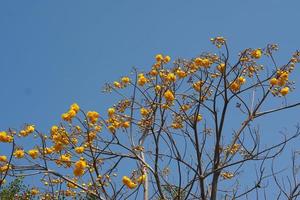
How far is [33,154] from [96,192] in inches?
32.6

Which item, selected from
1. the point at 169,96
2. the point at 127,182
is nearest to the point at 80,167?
the point at 127,182

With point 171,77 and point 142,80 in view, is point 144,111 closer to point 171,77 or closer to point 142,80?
point 142,80

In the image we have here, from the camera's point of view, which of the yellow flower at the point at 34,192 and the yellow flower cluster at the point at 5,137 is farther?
the yellow flower at the point at 34,192

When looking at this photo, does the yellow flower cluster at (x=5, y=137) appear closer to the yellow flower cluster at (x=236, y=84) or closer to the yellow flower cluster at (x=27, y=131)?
the yellow flower cluster at (x=27, y=131)

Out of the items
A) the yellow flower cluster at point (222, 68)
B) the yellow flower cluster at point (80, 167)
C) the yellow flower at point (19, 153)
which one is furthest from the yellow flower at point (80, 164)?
the yellow flower cluster at point (222, 68)

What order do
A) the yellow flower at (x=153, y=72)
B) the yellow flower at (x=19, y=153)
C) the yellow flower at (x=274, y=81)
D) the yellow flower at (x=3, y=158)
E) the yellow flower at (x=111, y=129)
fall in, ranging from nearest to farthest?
the yellow flower at (x=3, y=158) < the yellow flower at (x=19, y=153) < the yellow flower at (x=111, y=129) < the yellow flower at (x=274, y=81) < the yellow flower at (x=153, y=72)

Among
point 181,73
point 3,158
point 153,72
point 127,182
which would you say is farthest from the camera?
point 153,72

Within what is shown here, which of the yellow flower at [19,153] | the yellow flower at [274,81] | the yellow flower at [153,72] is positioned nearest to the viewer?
the yellow flower at [19,153]

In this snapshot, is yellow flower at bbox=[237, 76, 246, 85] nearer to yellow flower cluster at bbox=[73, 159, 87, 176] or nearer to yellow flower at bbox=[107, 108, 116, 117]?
yellow flower at bbox=[107, 108, 116, 117]

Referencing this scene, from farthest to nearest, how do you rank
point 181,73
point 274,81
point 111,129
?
1. point 181,73
2. point 274,81
3. point 111,129

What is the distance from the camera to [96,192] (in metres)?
5.43

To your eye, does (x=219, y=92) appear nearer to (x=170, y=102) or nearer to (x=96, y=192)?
(x=170, y=102)

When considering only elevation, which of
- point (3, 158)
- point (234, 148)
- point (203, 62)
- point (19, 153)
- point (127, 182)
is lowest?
point (127, 182)

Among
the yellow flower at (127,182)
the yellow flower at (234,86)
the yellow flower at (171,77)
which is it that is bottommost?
the yellow flower at (127,182)
